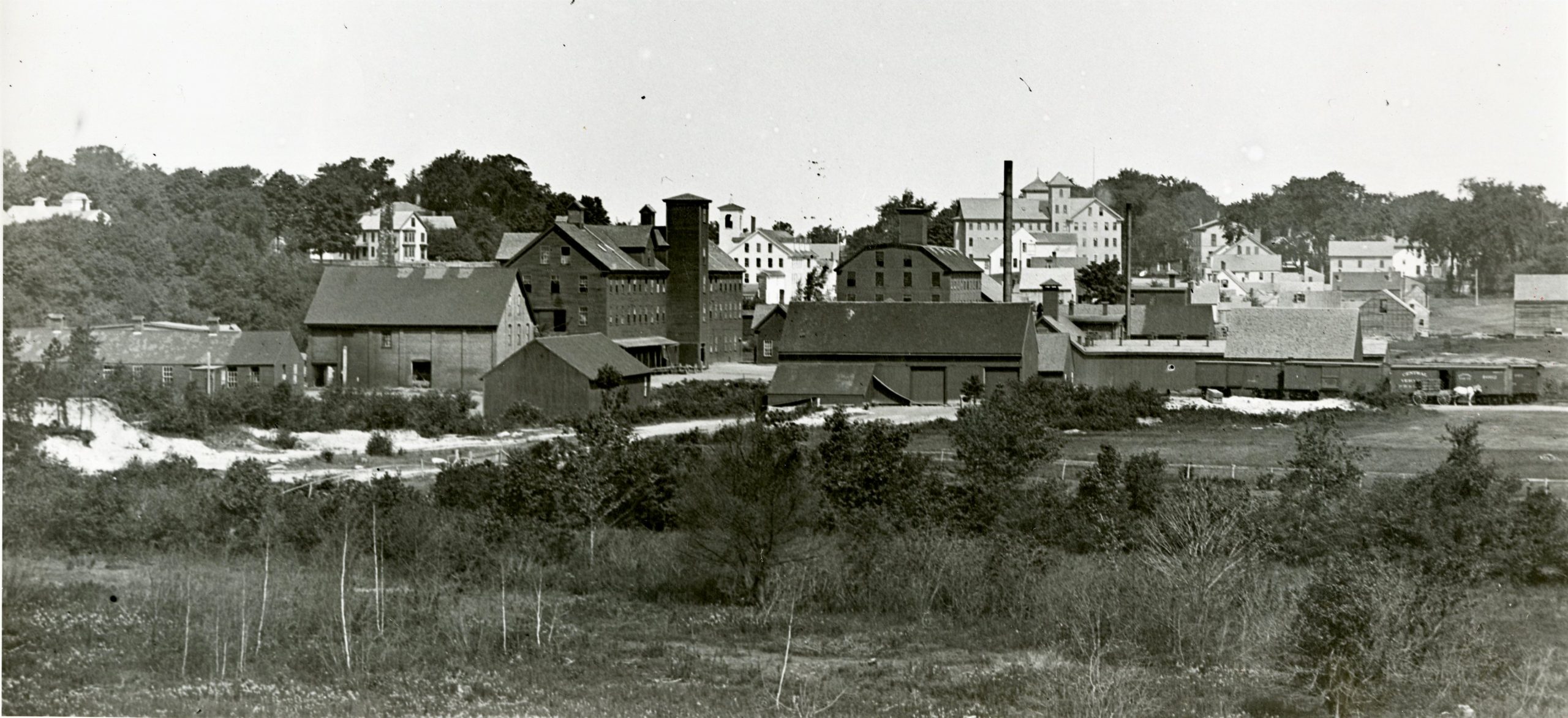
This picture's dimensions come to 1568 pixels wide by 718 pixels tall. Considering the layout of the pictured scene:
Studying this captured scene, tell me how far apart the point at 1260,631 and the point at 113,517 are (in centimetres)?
1955

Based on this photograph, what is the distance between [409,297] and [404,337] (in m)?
1.59

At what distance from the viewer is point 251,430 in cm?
3859

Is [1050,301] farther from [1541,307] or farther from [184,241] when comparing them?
[184,241]

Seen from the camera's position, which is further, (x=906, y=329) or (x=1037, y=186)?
(x=1037, y=186)

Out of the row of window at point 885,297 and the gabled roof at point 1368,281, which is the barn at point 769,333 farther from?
the gabled roof at point 1368,281

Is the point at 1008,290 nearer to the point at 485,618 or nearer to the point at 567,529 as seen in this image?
the point at 567,529

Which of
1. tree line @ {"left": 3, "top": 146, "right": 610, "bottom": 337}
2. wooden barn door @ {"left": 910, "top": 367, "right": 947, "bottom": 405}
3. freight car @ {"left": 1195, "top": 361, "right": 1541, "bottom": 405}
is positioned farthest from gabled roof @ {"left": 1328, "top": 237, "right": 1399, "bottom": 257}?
wooden barn door @ {"left": 910, "top": 367, "right": 947, "bottom": 405}

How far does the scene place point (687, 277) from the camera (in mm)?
66562

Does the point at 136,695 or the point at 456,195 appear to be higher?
the point at 456,195

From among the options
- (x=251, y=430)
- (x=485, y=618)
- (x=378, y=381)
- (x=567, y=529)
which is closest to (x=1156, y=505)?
(x=567, y=529)

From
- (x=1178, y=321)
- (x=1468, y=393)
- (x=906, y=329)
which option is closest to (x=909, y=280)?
(x=1178, y=321)

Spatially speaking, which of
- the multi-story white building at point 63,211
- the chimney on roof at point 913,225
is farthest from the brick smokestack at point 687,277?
the multi-story white building at point 63,211

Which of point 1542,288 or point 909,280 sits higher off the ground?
point 909,280

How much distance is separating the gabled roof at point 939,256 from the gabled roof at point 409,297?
24.3m
